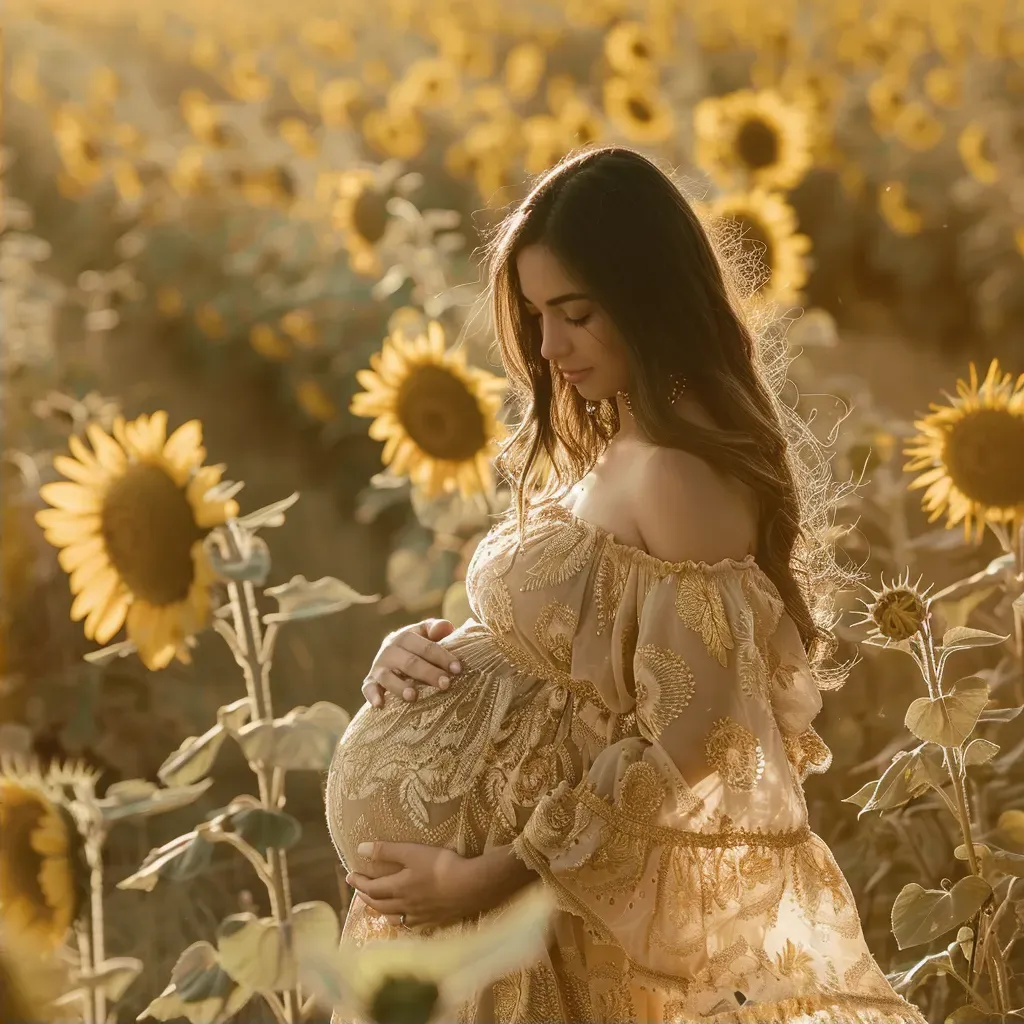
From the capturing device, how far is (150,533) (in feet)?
3.88

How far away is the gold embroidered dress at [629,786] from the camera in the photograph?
875mm

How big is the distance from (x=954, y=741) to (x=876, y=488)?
0.47 metres

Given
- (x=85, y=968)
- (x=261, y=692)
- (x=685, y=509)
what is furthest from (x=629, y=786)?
(x=85, y=968)

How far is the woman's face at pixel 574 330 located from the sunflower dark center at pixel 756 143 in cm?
90

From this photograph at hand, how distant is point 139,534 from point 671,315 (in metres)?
0.55

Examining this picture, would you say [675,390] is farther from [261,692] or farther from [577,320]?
[261,692]

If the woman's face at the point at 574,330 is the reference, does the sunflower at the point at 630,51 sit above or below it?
above

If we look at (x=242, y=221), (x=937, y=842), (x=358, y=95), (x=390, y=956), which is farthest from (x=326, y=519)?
(x=390, y=956)

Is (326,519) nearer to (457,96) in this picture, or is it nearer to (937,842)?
(457,96)

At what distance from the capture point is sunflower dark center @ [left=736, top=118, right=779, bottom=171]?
176 centimetres

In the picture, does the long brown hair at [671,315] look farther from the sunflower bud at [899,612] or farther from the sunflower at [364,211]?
the sunflower at [364,211]

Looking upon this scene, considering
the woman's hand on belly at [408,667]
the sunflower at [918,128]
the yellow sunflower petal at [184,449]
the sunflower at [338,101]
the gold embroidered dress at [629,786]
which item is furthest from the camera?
the sunflower at [338,101]

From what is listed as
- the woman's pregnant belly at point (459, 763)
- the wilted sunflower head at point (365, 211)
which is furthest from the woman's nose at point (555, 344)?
the wilted sunflower head at point (365, 211)

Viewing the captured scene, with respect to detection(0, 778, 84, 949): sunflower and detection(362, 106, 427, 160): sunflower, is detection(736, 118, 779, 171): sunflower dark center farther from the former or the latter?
detection(0, 778, 84, 949): sunflower
